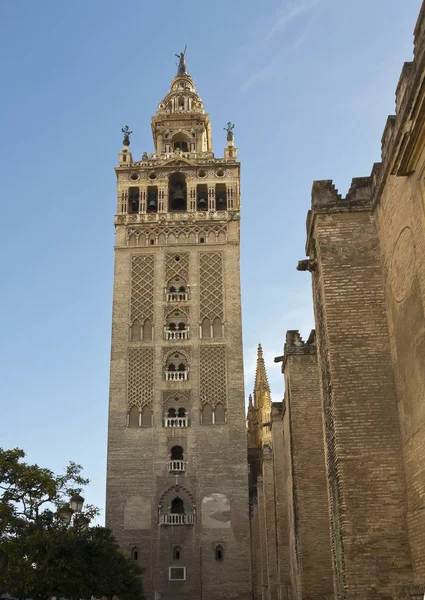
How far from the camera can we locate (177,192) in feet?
132

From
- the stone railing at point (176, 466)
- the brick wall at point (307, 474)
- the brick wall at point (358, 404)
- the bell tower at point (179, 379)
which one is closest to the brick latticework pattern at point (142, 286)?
the bell tower at point (179, 379)

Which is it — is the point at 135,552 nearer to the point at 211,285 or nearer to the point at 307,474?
the point at 211,285

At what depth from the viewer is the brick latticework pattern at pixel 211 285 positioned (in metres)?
35.3

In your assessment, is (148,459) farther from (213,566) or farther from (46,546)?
(46,546)

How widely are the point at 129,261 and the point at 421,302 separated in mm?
A: 29221

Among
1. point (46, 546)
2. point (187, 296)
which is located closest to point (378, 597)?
point (46, 546)

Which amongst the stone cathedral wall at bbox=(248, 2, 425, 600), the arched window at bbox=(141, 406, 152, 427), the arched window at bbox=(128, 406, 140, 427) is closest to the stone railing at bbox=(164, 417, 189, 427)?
the arched window at bbox=(141, 406, 152, 427)

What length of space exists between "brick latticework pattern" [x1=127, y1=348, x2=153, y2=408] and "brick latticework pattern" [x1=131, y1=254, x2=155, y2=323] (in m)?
1.78

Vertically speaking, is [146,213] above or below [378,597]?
above

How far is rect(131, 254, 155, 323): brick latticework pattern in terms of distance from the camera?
35.2m

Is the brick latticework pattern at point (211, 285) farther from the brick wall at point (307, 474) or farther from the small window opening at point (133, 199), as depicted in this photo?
the brick wall at point (307, 474)

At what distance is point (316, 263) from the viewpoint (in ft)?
38.0

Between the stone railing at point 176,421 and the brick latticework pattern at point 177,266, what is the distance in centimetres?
726

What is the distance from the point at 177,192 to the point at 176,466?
15929 mm
